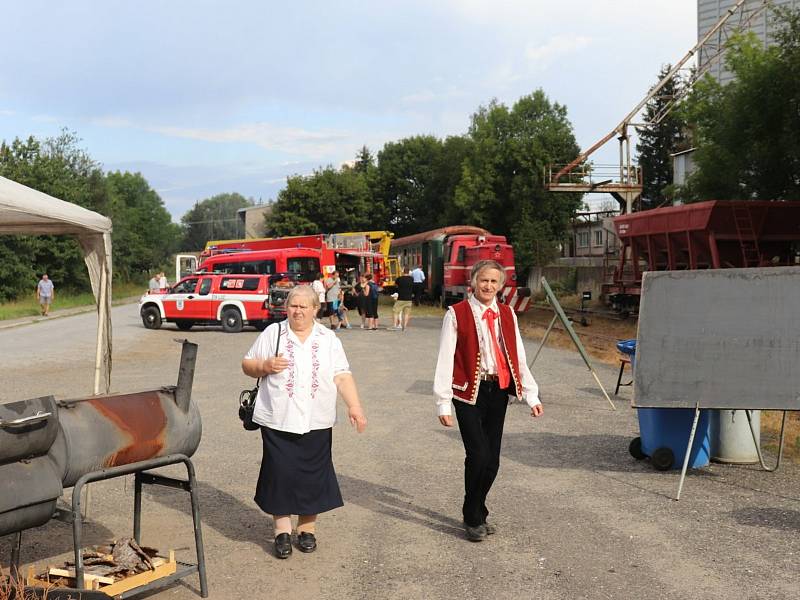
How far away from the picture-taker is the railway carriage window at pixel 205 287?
2741cm

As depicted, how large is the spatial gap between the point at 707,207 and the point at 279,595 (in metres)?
20.8

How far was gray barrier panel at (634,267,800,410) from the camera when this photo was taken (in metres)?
7.34

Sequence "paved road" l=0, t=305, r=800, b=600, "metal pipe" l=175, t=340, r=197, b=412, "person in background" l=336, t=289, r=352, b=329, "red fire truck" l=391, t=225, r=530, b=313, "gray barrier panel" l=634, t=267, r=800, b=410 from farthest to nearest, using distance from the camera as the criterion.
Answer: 1. "red fire truck" l=391, t=225, r=530, b=313
2. "person in background" l=336, t=289, r=352, b=329
3. "gray barrier panel" l=634, t=267, r=800, b=410
4. "metal pipe" l=175, t=340, r=197, b=412
5. "paved road" l=0, t=305, r=800, b=600

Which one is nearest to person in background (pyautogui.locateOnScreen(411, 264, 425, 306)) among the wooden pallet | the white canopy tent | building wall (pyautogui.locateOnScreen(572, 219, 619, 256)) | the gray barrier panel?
building wall (pyautogui.locateOnScreen(572, 219, 619, 256))

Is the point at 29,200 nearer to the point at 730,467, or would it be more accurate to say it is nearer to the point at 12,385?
the point at 730,467

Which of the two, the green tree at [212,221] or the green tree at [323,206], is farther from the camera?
the green tree at [212,221]

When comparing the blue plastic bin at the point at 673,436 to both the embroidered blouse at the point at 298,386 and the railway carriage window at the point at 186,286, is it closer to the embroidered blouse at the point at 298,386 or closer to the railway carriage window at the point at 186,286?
the embroidered blouse at the point at 298,386

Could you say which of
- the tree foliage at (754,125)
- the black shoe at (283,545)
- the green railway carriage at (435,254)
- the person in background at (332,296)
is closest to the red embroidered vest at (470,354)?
the black shoe at (283,545)

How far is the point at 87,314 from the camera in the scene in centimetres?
4134

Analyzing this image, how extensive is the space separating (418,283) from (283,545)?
33.4m

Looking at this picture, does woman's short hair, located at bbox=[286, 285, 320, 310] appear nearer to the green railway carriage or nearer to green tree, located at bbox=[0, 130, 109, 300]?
the green railway carriage

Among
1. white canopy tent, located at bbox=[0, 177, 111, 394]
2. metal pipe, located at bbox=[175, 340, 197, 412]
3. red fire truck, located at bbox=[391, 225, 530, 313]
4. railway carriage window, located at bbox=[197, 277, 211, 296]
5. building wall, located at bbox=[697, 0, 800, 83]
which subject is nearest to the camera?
metal pipe, located at bbox=[175, 340, 197, 412]

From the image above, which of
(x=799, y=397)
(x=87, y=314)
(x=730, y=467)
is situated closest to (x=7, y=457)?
(x=799, y=397)

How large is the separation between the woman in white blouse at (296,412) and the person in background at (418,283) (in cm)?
3185
